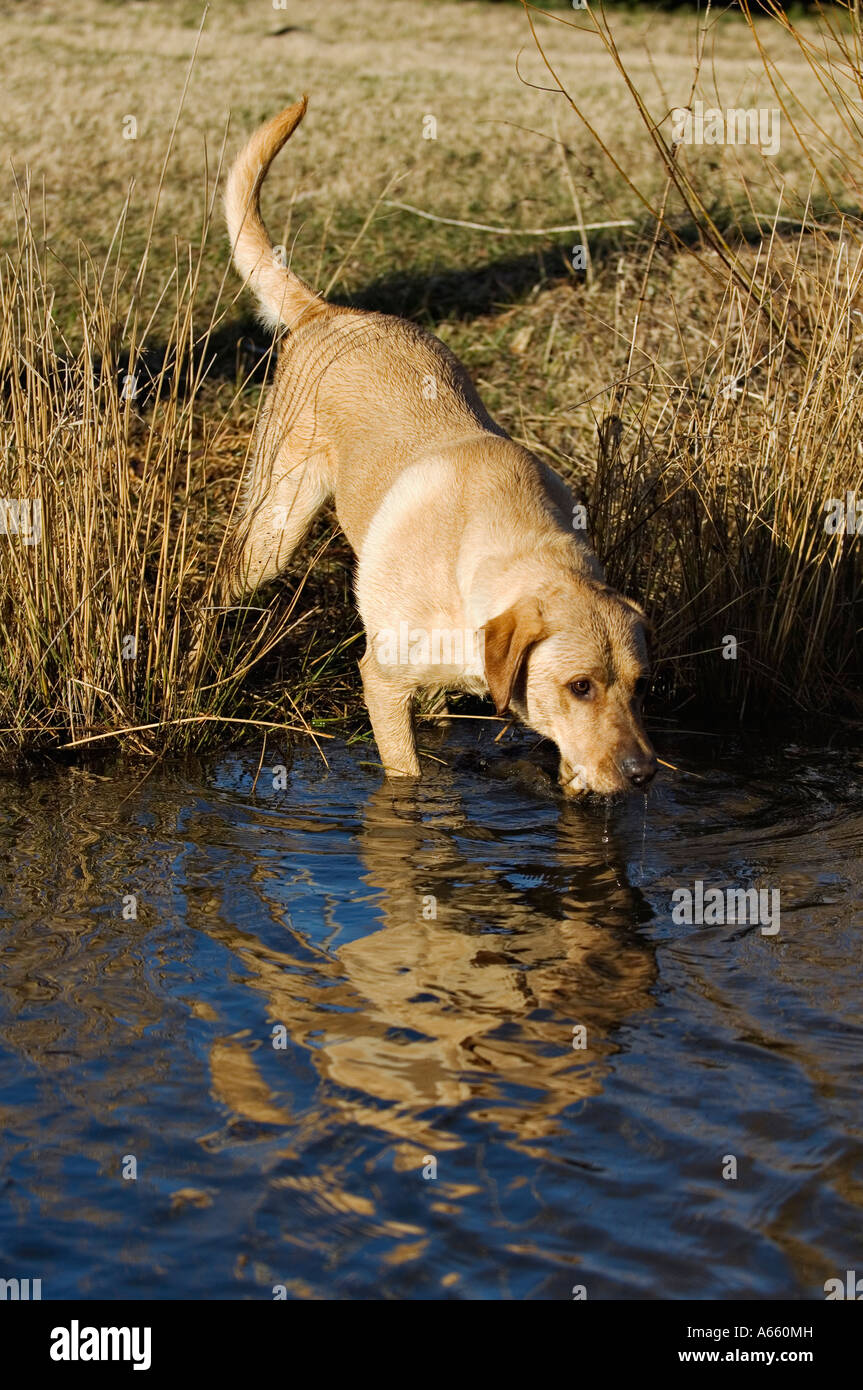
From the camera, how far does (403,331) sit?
20.8ft

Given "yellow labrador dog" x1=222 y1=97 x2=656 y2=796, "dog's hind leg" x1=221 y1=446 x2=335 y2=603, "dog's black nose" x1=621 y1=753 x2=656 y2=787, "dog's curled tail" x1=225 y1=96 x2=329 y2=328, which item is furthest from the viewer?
"dog's curled tail" x1=225 y1=96 x2=329 y2=328

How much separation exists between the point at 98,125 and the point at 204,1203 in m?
11.1

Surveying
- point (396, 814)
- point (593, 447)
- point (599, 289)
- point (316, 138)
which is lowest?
point (396, 814)

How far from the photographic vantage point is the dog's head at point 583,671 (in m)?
4.66

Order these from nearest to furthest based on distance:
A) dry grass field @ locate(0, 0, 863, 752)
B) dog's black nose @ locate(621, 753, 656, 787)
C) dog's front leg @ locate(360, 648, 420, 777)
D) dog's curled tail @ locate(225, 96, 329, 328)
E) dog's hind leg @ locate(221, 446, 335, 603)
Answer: dog's black nose @ locate(621, 753, 656, 787), dog's front leg @ locate(360, 648, 420, 777), dry grass field @ locate(0, 0, 863, 752), dog's hind leg @ locate(221, 446, 335, 603), dog's curled tail @ locate(225, 96, 329, 328)

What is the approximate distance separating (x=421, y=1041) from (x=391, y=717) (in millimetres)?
1962

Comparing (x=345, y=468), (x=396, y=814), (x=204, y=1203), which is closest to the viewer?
(x=204, y=1203)

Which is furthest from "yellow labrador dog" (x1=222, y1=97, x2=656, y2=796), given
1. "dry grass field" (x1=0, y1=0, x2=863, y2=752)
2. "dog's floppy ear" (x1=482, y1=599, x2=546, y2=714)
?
"dry grass field" (x1=0, y1=0, x2=863, y2=752)

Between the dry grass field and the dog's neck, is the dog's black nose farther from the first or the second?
the dry grass field

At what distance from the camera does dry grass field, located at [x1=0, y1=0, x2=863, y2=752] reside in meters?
5.66

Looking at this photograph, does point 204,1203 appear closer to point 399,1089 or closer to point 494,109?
point 399,1089

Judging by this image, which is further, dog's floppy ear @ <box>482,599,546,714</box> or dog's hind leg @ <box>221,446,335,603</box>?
dog's hind leg @ <box>221,446,335,603</box>
